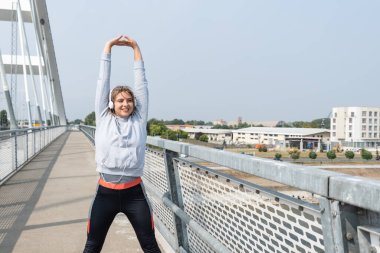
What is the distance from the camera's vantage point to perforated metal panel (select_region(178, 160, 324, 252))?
1565mm

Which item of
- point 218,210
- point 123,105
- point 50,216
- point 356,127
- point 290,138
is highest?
point 123,105

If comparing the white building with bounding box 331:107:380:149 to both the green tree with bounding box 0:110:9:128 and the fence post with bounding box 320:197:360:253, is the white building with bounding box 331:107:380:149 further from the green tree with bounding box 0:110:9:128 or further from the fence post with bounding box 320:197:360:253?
the fence post with bounding box 320:197:360:253

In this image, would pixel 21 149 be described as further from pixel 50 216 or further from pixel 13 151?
pixel 50 216

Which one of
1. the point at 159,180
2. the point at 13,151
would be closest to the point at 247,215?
the point at 159,180

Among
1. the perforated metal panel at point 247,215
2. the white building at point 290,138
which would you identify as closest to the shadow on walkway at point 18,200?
the perforated metal panel at point 247,215

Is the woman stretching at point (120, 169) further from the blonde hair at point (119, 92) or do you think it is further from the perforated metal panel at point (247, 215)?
the perforated metal panel at point (247, 215)

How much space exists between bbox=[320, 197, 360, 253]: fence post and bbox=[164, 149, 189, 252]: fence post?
226 centimetres

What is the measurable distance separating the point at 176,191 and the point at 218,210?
951 mm

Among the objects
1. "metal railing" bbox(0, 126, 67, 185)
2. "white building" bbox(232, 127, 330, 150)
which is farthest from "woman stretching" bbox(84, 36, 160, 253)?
"white building" bbox(232, 127, 330, 150)

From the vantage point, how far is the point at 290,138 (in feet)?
200

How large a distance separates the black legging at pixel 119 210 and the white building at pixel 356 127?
224ft

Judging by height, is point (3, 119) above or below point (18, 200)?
above

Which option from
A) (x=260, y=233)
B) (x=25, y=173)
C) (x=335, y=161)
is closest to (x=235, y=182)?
(x=260, y=233)

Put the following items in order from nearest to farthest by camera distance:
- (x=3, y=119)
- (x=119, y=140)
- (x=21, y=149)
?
(x=119, y=140) < (x=21, y=149) < (x=3, y=119)
